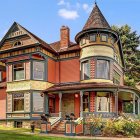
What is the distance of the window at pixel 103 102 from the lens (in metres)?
26.8

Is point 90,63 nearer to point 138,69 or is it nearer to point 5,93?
point 5,93

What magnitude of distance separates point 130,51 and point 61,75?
25.2 metres

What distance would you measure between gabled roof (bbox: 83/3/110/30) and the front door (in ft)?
23.7

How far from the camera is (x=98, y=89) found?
25516mm

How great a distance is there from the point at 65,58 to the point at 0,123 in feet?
31.8

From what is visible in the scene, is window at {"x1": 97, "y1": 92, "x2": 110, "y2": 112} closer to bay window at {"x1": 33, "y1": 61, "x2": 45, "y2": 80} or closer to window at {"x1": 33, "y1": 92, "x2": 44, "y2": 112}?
window at {"x1": 33, "y1": 92, "x2": 44, "y2": 112}

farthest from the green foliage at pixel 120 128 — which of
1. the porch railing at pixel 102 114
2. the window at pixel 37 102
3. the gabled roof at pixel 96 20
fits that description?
the gabled roof at pixel 96 20

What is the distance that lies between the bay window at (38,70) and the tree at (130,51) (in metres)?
25.1

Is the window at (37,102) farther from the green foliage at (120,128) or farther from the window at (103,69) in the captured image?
the green foliage at (120,128)

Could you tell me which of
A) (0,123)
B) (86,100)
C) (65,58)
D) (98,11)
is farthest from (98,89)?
(0,123)

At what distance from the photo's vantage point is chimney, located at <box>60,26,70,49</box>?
31531 millimetres

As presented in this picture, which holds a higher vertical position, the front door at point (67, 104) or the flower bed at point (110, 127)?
the front door at point (67, 104)

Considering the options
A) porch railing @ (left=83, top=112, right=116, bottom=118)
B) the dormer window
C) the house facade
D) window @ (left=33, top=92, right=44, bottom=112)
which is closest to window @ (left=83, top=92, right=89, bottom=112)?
the house facade

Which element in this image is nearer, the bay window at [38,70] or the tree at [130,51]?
the bay window at [38,70]
